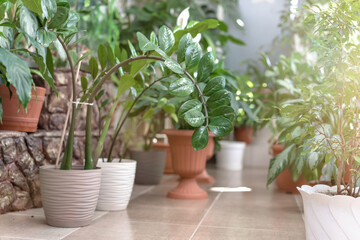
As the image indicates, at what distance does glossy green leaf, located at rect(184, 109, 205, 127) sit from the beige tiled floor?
485mm

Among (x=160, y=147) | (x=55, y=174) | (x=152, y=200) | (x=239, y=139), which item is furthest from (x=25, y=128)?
(x=239, y=139)

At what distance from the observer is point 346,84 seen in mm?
1378

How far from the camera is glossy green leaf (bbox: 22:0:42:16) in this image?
52.9 inches

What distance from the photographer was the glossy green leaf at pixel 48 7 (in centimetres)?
134

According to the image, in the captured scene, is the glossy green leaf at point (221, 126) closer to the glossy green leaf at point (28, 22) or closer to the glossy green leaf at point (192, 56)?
the glossy green leaf at point (192, 56)

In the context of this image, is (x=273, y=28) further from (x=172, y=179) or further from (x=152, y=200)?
(x=152, y=200)

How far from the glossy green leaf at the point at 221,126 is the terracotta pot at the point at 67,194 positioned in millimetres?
561

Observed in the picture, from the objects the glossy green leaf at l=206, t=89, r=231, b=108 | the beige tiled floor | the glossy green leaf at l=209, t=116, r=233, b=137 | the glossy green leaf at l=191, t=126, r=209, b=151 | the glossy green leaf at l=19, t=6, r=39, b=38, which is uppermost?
the glossy green leaf at l=19, t=6, r=39, b=38

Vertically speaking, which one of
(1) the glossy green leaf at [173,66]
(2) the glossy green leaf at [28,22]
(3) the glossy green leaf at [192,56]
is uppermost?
(2) the glossy green leaf at [28,22]

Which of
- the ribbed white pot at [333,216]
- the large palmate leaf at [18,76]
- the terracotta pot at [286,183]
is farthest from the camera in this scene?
the terracotta pot at [286,183]

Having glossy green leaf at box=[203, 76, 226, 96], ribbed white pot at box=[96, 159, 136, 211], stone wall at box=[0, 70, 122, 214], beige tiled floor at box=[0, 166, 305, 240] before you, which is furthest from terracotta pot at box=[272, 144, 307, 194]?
glossy green leaf at box=[203, 76, 226, 96]

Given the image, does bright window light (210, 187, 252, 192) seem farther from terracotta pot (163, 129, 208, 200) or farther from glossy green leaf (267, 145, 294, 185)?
glossy green leaf (267, 145, 294, 185)

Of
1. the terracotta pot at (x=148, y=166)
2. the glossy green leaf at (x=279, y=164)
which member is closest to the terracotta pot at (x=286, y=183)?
the glossy green leaf at (x=279, y=164)

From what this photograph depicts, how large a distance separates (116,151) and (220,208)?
1034 millimetres
